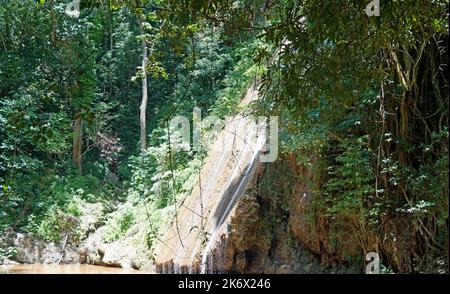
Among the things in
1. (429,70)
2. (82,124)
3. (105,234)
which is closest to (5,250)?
(105,234)

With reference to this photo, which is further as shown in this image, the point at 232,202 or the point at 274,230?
the point at 232,202

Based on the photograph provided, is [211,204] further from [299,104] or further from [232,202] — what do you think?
[299,104]

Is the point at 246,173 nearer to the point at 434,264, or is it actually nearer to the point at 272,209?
the point at 272,209

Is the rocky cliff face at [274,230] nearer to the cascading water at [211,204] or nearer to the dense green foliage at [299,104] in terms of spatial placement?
the cascading water at [211,204]

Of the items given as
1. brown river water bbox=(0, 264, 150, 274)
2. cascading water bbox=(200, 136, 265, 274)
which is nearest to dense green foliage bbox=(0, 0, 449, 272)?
brown river water bbox=(0, 264, 150, 274)

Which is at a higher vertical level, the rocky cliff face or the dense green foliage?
the dense green foliage

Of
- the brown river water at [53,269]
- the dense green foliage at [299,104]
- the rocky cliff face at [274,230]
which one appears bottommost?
the brown river water at [53,269]

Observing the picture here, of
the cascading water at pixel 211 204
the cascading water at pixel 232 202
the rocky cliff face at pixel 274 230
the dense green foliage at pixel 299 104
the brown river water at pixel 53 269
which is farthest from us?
the brown river water at pixel 53 269

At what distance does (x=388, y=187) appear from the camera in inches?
226

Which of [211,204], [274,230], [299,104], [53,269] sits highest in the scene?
[299,104]

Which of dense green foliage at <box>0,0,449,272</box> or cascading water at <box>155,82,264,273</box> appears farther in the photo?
cascading water at <box>155,82,264,273</box>

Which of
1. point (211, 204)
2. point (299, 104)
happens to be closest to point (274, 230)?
point (211, 204)

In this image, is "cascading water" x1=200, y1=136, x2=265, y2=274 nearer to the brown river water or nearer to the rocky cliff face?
the rocky cliff face

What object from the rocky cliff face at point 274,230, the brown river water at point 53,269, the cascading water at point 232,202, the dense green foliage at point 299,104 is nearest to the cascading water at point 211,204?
the cascading water at point 232,202
